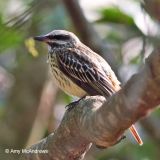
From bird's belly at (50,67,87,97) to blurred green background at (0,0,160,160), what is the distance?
0.32m

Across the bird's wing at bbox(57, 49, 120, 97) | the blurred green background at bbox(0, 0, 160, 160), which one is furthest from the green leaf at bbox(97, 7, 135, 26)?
the bird's wing at bbox(57, 49, 120, 97)

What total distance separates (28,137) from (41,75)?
876mm

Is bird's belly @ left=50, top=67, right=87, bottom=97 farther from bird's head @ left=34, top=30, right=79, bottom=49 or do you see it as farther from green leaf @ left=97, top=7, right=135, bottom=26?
green leaf @ left=97, top=7, right=135, bottom=26

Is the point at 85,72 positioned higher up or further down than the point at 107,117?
further down

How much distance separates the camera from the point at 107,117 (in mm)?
2527

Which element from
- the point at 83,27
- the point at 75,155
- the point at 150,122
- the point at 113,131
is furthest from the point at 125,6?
the point at 113,131

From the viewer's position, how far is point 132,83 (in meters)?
2.24

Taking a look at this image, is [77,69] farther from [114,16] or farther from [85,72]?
[114,16]

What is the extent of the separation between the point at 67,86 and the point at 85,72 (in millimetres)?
186

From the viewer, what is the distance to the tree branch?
2145 mm

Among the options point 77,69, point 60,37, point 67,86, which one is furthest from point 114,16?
point 67,86

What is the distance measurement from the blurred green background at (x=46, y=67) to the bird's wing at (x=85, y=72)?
227mm

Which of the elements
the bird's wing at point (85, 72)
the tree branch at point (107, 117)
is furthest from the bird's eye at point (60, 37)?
the tree branch at point (107, 117)

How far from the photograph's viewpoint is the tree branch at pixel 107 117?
2145mm
